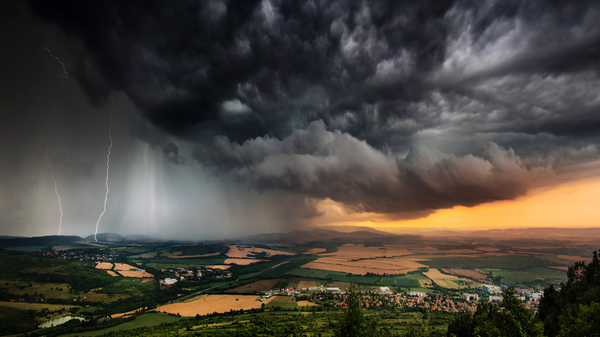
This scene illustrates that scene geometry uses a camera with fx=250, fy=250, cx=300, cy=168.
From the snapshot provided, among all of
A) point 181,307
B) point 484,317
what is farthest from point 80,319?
point 484,317

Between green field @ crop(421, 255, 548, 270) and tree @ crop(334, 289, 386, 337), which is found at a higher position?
tree @ crop(334, 289, 386, 337)

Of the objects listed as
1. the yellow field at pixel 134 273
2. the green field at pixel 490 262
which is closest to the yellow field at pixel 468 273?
the green field at pixel 490 262

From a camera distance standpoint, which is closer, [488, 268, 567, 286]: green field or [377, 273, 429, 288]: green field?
[488, 268, 567, 286]: green field

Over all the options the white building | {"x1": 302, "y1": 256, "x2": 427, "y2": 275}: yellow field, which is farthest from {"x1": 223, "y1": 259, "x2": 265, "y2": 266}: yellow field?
the white building

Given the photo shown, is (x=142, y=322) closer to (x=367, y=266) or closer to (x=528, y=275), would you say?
(x=367, y=266)

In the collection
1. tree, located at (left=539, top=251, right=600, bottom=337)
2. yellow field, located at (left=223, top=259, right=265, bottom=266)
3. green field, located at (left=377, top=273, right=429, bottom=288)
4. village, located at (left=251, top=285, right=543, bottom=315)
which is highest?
tree, located at (left=539, top=251, right=600, bottom=337)

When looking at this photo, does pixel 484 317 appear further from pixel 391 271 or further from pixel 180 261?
pixel 180 261

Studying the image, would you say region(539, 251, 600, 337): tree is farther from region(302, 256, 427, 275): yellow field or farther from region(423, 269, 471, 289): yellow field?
region(302, 256, 427, 275): yellow field
